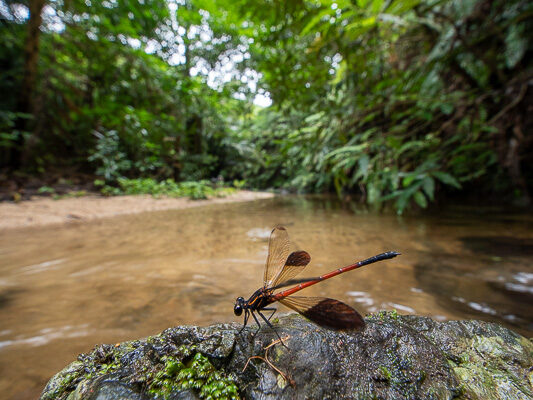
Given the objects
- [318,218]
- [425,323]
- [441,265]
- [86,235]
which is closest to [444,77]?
[318,218]

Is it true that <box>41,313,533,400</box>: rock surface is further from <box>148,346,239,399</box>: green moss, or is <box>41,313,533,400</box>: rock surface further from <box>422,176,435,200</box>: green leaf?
<box>422,176,435,200</box>: green leaf

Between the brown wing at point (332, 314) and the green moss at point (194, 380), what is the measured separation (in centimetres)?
31

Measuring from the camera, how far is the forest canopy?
3371mm

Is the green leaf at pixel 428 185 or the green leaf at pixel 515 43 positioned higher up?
the green leaf at pixel 515 43

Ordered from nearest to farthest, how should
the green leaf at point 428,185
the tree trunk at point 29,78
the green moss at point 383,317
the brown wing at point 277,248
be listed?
1. the green moss at point 383,317
2. the brown wing at point 277,248
3. the green leaf at point 428,185
4. the tree trunk at point 29,78

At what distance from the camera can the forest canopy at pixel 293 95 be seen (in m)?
3.37

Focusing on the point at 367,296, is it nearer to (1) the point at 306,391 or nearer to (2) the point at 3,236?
(1) the point at 306,391

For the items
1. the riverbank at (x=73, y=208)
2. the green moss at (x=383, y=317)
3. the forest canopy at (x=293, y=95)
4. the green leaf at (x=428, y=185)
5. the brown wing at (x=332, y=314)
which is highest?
the forest canopy at (x=293, y=95)

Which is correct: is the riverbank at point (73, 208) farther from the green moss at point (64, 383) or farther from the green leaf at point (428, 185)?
the green leaf at point (428, 185)

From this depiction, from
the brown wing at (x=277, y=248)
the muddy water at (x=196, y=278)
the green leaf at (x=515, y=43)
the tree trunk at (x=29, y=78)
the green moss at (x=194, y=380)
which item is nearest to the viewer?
the green moss at (x=194, y=380)

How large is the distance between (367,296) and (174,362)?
1551mm

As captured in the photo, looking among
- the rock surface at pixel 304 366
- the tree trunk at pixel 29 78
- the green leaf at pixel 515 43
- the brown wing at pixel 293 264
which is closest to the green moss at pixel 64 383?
the rock surface at pixel 304 366

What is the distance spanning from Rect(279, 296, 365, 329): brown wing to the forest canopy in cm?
255

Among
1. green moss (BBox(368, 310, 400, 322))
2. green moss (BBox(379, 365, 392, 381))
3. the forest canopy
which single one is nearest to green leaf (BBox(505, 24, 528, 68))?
the forest canopy
